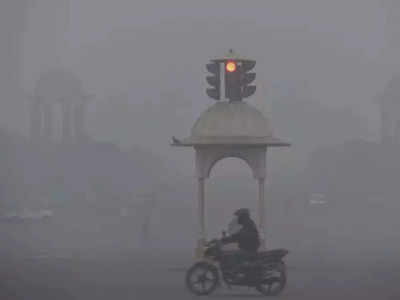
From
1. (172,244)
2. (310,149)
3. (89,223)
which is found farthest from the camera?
(310,149)

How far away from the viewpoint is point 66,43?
18662 cm

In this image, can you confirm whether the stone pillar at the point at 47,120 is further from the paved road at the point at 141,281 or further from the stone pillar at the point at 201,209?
the stone pillar at the point at 201,209

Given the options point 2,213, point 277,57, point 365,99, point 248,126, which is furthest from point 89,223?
point 277,57

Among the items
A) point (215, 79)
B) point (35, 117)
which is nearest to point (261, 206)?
point (215, 79)

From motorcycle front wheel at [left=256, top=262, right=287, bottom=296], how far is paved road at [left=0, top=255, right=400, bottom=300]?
218mm

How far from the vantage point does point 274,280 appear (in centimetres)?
2589

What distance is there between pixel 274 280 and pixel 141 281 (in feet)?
12.2

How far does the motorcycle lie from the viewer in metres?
25.7

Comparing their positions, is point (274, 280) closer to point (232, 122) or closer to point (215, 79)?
point (232, 122)

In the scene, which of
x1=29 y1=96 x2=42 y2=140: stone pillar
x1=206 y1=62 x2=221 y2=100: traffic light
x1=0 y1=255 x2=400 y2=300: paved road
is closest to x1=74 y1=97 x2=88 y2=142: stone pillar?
x1=29 y1=96 x2=42 y2=140: stone pillar

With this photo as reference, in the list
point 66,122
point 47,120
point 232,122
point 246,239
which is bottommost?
point 246,239

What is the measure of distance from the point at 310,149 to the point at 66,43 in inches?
2389

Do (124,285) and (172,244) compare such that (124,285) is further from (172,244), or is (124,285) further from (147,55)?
(147,55)

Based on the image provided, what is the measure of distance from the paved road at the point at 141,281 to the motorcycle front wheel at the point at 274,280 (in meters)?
0.22
